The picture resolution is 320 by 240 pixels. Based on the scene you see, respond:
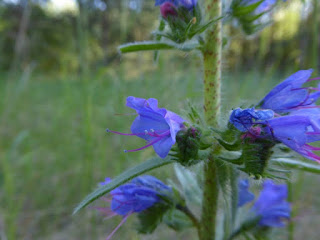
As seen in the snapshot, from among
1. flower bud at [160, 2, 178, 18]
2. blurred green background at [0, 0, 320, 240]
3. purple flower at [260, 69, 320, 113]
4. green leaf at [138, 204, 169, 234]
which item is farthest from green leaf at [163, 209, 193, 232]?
flower bud at [160, 2, 178, 18]

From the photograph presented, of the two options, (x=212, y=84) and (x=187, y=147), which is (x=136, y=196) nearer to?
(x=187, y=147)

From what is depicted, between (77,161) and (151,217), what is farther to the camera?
(77,161)

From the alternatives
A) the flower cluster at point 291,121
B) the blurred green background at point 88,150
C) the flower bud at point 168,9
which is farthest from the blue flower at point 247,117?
the blurred green background at point 88,150

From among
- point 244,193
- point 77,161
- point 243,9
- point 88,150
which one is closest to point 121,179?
point 244,193

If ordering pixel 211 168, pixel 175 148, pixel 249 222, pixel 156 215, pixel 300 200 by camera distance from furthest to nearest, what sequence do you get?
pixel 300 200 → pixel 249 222 → pixel 156 215 → pixel 211 168 → pixel 175 148

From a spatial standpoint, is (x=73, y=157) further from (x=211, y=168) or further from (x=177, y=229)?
(x=211, y=168)

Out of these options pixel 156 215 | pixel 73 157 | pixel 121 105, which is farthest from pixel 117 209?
pixel 73 157

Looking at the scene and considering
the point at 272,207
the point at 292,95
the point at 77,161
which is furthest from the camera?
the point at 77,161
